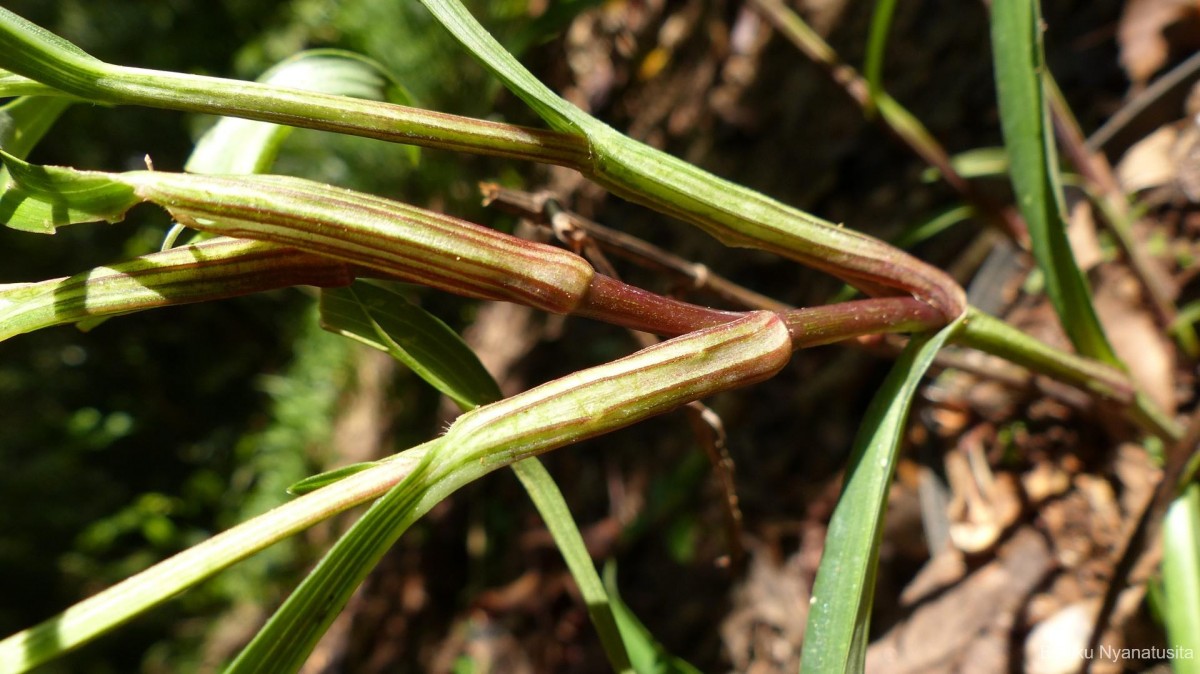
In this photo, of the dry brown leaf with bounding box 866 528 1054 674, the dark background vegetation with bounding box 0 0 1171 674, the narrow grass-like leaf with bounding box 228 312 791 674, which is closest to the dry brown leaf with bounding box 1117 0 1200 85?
the dark background vegetation with bounding box 0 0 1171 674

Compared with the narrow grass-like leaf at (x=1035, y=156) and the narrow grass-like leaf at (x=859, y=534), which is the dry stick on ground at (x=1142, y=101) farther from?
the narrow grass-like leaf at (x=859, y=534)

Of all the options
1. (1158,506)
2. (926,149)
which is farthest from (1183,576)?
(926,149)

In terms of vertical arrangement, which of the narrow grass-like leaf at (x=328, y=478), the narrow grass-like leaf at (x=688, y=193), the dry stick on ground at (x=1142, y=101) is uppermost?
the dry stick on ground at (x=1142, y=101)

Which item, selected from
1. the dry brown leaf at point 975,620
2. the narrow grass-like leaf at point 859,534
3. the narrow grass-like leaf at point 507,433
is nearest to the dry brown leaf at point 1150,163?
the dry brown leaf at point 975,620

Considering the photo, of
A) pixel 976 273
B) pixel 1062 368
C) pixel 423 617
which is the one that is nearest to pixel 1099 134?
pixel 976 273

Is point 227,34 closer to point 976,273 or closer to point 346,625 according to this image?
point 346,625

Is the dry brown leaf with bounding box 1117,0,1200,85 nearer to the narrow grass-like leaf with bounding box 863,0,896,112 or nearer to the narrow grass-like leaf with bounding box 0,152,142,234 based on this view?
the narrow grass-like leaf with bounding box 863,0,896,112
